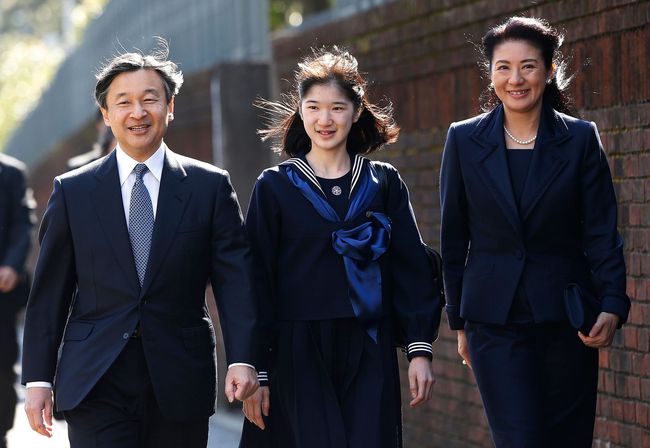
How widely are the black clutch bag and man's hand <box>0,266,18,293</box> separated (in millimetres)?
4758

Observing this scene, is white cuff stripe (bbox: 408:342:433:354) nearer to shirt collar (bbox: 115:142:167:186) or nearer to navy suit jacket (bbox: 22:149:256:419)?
navy suit jacket (bbox: 22:149:256:419)

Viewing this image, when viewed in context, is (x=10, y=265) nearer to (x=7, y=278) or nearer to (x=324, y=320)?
(x=7, y=278)

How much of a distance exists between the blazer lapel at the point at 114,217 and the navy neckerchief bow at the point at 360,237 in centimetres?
70

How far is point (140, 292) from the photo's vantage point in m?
5.32

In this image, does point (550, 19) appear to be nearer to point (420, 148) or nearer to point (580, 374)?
point (420, 148)

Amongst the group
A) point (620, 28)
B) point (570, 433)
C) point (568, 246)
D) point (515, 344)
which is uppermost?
point (620, 28)

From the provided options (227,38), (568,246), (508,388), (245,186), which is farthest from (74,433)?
(227,38)

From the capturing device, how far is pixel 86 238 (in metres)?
5.38

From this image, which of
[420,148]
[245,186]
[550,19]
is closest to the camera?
[550,19]

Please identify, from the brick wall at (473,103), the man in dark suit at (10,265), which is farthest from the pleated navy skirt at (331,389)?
the man in dark suit at (10,265)

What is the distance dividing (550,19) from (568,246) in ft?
6.33

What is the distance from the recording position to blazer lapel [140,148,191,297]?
5.34m

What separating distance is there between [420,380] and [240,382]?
0.69m

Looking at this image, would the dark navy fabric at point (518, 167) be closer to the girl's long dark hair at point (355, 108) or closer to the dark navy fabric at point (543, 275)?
the dark navy fabric at point (543, 275)
